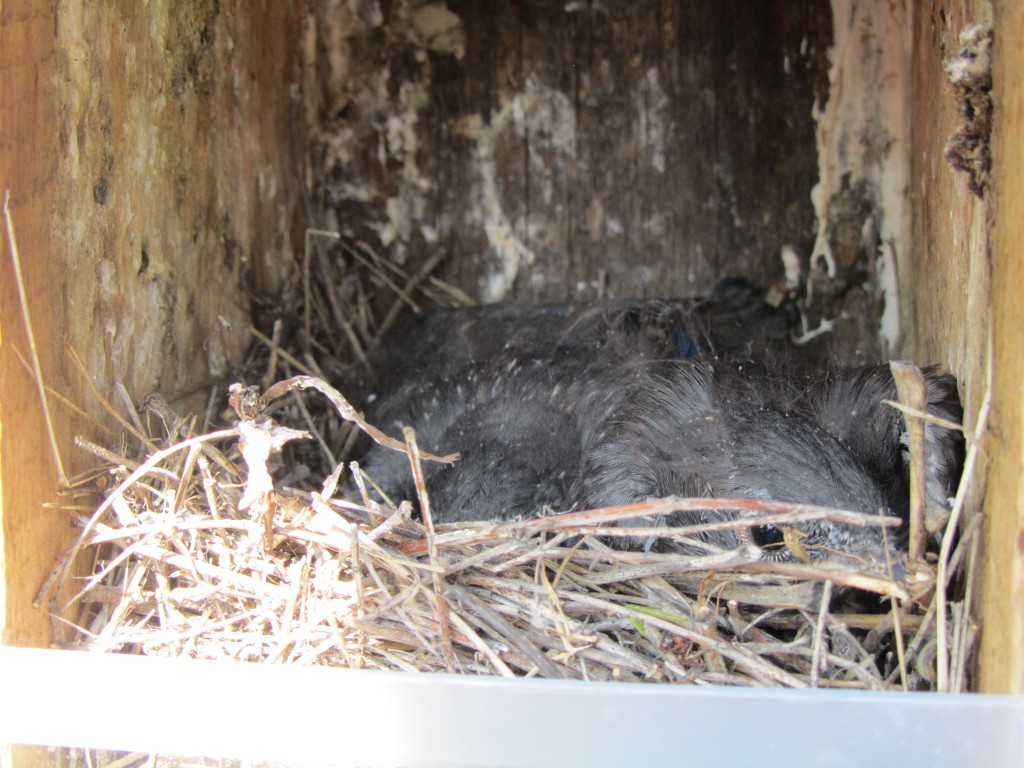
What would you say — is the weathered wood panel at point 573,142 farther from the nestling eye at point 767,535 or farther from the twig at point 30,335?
the twig at point 30,335

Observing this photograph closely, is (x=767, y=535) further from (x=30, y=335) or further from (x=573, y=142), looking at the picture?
(x=573, y=142)

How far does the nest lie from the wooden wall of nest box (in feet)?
0.25

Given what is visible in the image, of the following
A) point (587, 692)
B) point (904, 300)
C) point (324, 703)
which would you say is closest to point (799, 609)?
point (587, 692)

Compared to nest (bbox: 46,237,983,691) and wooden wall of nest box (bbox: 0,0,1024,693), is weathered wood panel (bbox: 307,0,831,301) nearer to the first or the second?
wooden wall of nest box (bbox: 0,0,1024,693)

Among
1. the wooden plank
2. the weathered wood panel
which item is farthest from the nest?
the weathered wood panel

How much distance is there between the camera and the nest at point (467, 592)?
1.29 meters

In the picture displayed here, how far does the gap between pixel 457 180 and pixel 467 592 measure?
1469 millimetres

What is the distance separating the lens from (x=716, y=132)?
2.53 metres

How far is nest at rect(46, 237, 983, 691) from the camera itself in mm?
1292

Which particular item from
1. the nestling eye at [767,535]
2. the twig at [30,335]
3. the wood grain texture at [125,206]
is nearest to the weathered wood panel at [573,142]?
the wood grain texture at [125,206]

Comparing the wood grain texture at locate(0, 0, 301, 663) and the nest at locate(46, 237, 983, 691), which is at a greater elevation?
the wood grain texture at locate(0, 0, 301, 663)

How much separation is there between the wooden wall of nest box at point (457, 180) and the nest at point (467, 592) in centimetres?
8

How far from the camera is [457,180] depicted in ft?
8.67

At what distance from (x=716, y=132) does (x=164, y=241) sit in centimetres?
135
